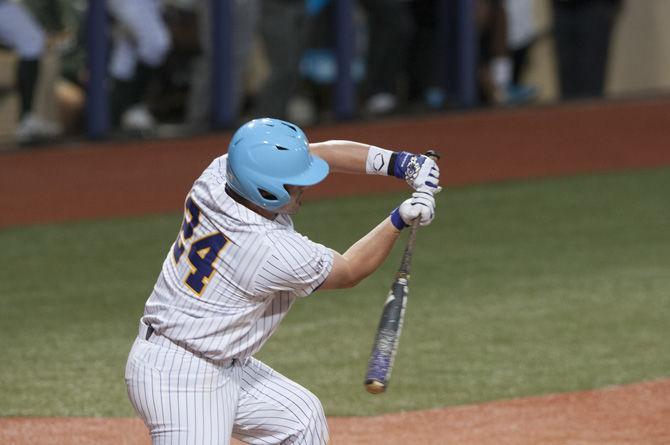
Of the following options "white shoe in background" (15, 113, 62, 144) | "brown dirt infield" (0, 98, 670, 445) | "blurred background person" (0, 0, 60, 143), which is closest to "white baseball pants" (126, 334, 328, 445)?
"brown dirt infield" (0, 98, 670, 445)

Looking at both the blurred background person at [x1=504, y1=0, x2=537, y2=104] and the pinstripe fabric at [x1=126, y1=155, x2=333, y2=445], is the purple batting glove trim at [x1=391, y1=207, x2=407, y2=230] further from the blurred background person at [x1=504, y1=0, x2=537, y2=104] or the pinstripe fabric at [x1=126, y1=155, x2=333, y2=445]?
the blurred background person at [x1=504, y1=0, x2=537, y2=104]

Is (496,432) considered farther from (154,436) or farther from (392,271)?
(392,271)

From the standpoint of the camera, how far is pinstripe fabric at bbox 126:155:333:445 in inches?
146

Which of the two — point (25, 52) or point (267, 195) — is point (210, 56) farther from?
point (267, 195)

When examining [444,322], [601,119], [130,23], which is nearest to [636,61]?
[601,119]

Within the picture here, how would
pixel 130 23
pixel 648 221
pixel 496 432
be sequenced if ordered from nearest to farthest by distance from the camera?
pixel 496 432 → pixel 648 221 → pixel 130 23

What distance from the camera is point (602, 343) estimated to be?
630cm

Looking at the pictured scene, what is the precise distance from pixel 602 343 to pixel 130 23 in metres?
5.45

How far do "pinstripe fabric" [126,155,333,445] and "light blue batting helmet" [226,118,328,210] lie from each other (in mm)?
73

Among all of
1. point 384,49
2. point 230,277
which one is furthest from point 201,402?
point 384,49

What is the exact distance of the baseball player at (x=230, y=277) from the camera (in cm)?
370

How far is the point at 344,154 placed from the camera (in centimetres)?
430

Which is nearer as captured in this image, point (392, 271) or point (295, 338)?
point (295, 338)

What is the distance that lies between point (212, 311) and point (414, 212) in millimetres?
628
